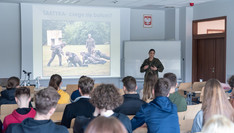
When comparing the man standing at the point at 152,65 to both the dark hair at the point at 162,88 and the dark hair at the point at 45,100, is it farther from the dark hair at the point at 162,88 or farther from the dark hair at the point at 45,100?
the dark hair at the point at 45,100

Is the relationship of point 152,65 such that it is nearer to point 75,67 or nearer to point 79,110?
point 75,67

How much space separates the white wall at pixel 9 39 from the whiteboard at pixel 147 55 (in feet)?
11.5

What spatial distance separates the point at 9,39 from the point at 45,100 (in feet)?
25.4

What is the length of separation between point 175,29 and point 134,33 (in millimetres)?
1498

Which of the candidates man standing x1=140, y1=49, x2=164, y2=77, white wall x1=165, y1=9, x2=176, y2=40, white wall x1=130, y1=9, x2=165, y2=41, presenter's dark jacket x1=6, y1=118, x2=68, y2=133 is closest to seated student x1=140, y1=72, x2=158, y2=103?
presenter's dark jacket x1=6, y1=118, x2=68, y2=133

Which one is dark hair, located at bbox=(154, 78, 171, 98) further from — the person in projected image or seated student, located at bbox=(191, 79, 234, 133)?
the person in projected image

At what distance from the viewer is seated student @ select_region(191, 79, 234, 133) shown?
2.74m

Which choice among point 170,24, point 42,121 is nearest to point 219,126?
point 42,121

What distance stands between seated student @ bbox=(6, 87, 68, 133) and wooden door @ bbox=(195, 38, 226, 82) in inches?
308

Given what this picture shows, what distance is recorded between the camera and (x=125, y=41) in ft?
33.6

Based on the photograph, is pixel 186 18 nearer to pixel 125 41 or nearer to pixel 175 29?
pixel 175 29

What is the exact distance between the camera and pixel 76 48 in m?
9.94

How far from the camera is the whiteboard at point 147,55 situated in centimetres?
1019

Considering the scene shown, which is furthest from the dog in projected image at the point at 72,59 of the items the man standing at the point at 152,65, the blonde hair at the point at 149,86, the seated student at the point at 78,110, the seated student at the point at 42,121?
the seated student at the point at 42,121
